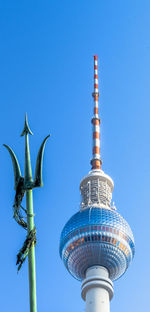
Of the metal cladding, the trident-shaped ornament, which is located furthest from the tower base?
the trident-shaped ornament

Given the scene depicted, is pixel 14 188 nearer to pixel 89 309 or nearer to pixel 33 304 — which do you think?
pixel 33 304

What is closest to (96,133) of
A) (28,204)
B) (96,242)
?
(96,242)

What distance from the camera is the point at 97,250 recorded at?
12000cm

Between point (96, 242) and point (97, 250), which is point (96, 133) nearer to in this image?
point (96, 242)

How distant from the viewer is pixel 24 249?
62.6 feet

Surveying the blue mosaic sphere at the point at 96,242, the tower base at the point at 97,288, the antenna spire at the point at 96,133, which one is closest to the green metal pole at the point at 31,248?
the blue mosaic sphere at the point at 96,242

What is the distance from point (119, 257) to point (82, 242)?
9.08 m

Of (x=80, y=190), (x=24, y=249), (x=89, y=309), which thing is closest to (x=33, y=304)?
(x=24, y=249)

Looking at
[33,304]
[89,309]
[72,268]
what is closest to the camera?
[33,304]

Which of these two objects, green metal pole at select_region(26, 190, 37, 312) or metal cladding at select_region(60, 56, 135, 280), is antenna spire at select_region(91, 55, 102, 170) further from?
green metal pole at select_region(26, 190, 37, 312)

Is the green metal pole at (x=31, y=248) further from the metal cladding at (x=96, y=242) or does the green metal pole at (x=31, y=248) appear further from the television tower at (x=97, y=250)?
A: the metal cladding at (x=96, y=242)

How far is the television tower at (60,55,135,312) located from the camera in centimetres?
11919

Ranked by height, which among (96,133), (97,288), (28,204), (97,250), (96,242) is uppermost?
(96,133)

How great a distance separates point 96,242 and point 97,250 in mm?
1794
